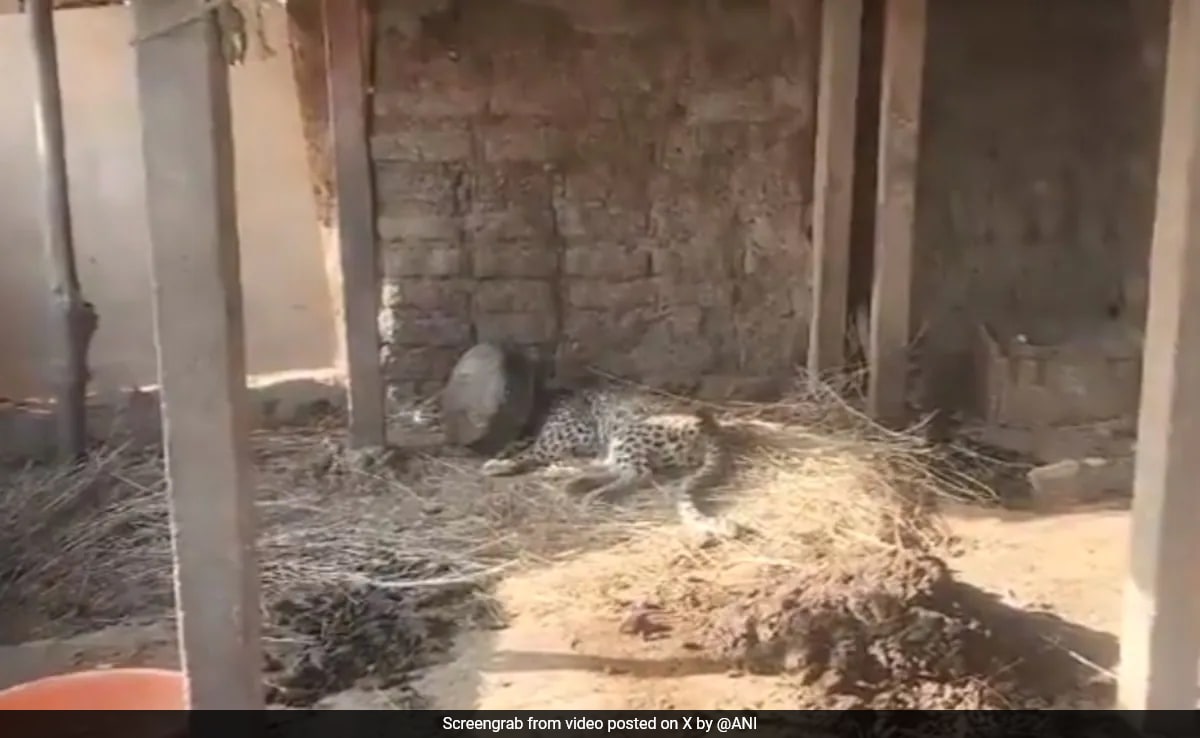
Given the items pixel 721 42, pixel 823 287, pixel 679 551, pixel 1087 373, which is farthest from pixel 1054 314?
pixel 679 551

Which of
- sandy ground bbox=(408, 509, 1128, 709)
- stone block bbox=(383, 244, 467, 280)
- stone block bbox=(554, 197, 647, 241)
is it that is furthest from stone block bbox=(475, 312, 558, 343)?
sandy ground bbox=(408, 509, 1128, 709)

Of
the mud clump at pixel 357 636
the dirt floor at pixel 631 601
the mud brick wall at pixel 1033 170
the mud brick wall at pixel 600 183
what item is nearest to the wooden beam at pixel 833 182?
the mud brick wall at pixel 600 183

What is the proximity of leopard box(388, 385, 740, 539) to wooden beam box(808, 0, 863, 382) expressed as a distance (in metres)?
0.60

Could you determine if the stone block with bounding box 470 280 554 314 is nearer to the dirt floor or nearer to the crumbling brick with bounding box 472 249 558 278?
the crumbling brick with bounding box 472 249 558 278

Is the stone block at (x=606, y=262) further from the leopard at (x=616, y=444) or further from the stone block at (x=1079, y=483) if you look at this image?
the stone block at (x=1079, y=483)

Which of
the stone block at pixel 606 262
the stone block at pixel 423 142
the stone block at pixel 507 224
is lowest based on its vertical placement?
the stone block at pixel 606 262

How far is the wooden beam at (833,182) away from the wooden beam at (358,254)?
5.75 ft

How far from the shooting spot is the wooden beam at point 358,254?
227 inches

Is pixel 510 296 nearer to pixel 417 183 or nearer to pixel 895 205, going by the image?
pixel 417 183

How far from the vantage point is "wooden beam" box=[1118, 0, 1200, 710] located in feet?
10.3

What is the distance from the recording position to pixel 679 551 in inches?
193

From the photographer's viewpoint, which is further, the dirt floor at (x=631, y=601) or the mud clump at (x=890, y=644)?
the dirt floor at (x=631, y=601)

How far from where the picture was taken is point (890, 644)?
3883 millimetres

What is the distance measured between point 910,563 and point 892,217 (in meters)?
1.87
